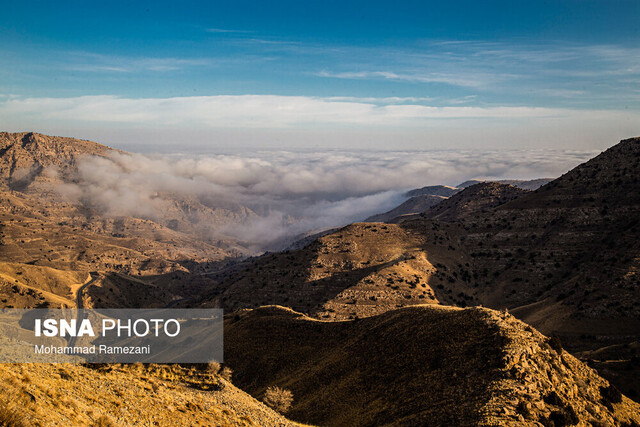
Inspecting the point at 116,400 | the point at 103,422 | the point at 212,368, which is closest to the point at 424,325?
the point at 212,368

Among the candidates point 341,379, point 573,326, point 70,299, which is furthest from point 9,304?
point 573,326

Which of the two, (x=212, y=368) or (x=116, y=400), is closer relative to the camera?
(x=116, y=400)

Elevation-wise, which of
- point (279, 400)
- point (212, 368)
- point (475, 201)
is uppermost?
point (475, 201)

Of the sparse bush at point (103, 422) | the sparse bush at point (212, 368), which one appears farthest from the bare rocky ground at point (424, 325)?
the sparse bush at point (212, 368)

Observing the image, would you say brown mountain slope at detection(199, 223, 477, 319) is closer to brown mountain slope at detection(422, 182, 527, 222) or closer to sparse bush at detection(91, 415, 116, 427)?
brown mountain slope at detection(422, 182, 527, 222)

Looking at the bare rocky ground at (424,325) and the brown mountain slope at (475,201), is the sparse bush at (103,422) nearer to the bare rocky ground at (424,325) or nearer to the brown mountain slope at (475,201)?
the bare rocky ground at (424,325)

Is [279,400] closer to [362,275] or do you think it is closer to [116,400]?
[116,400]
